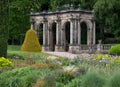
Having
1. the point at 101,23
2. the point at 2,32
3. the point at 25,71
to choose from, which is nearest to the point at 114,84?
the point at 25,71

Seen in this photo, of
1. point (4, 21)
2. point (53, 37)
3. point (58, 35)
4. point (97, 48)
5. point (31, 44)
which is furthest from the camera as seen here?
point (53, 37)

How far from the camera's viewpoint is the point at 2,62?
14.1m

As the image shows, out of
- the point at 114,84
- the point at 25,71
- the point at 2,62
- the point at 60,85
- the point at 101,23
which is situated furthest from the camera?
the point at 101,23

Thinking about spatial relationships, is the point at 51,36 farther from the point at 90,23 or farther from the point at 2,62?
the point at 2,62

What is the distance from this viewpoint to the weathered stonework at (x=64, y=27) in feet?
124

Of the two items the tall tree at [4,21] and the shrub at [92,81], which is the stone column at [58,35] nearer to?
the tall tree at [4,21]

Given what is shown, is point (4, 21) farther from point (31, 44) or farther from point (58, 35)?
point (58, 35)

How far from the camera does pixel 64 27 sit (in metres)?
40.0

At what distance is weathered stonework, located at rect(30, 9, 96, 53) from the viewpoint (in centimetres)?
3772

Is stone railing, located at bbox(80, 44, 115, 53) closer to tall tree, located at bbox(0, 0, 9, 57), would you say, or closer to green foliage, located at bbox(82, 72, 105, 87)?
tall tree, located at bbox(0, 0, 9, 57)

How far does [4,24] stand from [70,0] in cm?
2717

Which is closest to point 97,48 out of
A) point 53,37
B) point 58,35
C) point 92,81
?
point 58,35

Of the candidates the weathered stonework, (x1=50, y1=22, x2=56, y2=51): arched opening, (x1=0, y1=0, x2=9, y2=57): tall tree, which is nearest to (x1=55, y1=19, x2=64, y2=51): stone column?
the weathered stonework

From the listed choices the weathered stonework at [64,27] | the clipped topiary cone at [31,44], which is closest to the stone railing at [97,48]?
the weathered stonework at [64,27]
